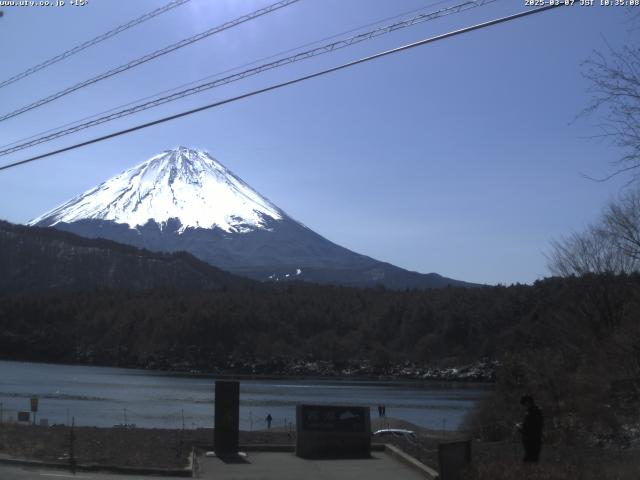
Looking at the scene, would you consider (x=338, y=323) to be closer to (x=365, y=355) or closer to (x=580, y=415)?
(x=365, y=355)

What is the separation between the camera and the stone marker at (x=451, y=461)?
14.7 metres

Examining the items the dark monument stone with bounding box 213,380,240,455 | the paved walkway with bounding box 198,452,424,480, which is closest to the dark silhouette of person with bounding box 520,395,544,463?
the paved walkway with bounding box 198,452,424,480

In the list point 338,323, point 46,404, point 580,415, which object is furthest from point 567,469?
point 338,323

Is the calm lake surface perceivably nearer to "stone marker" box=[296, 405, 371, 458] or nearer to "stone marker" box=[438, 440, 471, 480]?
"stone marker" box=[296, 405, 371, 458]

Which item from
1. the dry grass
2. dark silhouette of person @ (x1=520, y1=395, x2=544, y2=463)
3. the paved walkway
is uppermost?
dark silhouette of person @ (x1=520, y1=395, x2=544, y2=463)

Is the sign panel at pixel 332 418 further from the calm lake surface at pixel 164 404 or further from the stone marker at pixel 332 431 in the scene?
the calm lake surface at pixel 164 404

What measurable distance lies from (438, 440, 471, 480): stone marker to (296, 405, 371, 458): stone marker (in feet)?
24.3

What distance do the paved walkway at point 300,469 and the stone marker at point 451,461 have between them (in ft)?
11.9

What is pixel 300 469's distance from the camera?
19828mm

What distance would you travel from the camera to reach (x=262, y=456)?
879 inches

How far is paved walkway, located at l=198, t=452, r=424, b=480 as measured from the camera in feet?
61.2

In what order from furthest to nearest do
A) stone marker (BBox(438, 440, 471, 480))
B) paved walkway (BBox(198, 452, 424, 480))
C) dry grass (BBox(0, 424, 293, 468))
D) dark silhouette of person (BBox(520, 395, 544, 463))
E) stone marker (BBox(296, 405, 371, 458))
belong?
stone marker (BBox(296, 405, 371, 458)) → dry grass (BBox(0, 424, 293, 468)) → paved walkway (BBox(198, 452, 424, 480)) → dark silhouette of person (BBox(520, 395, 544, 463)) → stone marker (BBox(438, 440, 471, 480))

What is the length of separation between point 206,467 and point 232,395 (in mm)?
2989

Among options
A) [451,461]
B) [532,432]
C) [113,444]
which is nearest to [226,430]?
[113,444]
